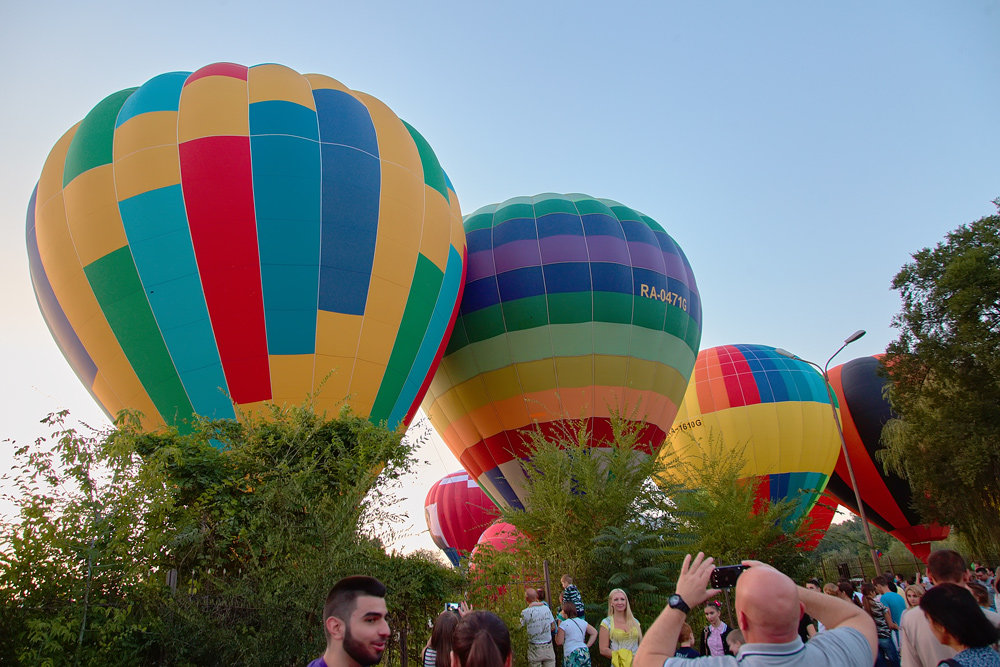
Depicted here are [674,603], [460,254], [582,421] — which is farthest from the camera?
[582,421]

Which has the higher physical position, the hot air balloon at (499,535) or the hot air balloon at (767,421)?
the hot air balloon at (767,421)

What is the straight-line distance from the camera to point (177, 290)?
403 inches

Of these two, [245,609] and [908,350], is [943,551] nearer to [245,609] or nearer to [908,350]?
[245,609]

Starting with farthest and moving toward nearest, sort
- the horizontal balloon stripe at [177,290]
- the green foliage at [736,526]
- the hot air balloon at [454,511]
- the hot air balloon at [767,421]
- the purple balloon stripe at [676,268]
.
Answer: the hot air balloon at [454,511]
the hot air balloon at [767,421]
the purple balloon stripe at [676,268]
the green foliage at [736,526]
the horizontal balloon stripe at [177,290]

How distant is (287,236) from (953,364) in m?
15.1

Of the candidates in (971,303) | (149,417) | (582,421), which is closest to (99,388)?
(149,417)

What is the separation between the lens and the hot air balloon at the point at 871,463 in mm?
25959

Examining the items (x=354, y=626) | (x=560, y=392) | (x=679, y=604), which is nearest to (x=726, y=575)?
(x=679, y=604)

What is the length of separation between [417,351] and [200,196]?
4.03m

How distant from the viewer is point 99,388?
10.7m

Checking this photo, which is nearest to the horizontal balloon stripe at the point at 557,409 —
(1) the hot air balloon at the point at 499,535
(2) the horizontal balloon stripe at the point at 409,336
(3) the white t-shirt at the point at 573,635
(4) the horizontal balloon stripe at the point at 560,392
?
(4) the horizontal balloon stripe at the point at 560,392

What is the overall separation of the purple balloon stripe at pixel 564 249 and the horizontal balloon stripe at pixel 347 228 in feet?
16.0

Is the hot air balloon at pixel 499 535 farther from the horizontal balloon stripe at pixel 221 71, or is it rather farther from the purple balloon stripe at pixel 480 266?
the horizontal balloon stripe at pixel 221 71

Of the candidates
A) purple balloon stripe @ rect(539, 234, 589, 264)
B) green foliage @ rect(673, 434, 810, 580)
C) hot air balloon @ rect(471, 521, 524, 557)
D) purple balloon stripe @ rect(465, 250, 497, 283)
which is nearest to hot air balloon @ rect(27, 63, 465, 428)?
purple balloon stripe @ rect(465, 250, 497, 283)
